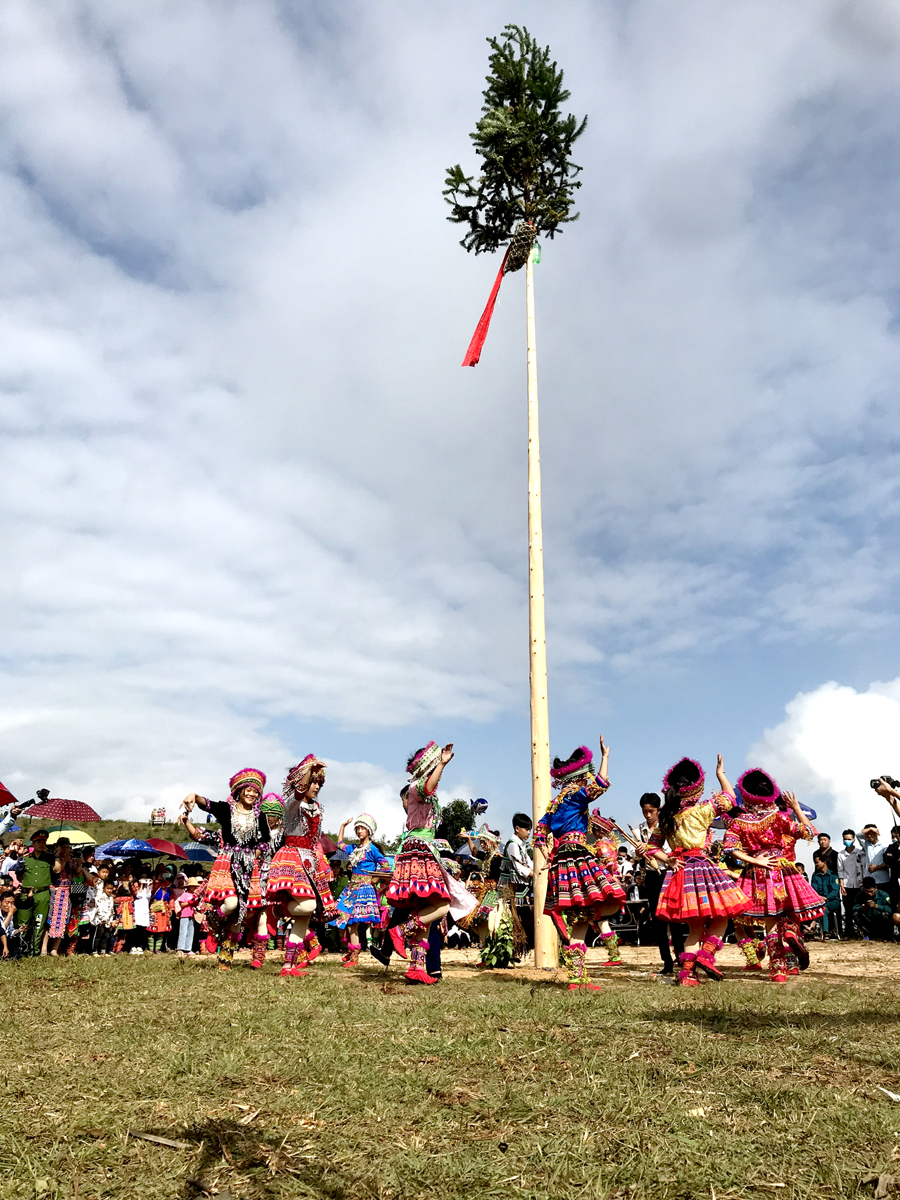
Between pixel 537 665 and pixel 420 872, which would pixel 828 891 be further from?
pixel 420 872

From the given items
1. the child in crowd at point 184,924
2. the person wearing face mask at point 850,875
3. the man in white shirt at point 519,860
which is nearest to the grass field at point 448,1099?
the man in white shirt at point 519,860

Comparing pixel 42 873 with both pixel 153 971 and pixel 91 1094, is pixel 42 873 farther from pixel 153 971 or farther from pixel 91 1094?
pixel 91 1094

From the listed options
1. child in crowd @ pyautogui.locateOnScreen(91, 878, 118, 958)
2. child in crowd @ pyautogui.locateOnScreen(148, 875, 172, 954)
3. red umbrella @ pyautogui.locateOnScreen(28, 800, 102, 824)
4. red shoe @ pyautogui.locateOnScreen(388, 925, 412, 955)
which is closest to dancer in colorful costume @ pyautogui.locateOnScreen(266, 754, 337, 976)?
red shoe @ pyautogui.locateOnScreen(388, 925, 412, 955)

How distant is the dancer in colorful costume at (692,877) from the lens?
30.0ft

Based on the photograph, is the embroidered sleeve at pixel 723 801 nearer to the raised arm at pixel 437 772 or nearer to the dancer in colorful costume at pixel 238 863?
the raised arm at pixel 437 772

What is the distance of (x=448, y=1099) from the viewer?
12.5 ft

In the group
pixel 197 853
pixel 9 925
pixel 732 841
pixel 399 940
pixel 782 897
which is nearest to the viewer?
pixel 399 940

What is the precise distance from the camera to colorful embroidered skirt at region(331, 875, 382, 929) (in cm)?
1258

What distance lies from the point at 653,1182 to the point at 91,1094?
252 centimetres

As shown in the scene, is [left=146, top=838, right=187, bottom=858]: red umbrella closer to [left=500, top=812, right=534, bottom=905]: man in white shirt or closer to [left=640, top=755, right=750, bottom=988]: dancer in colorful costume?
[left=500, top=812, right=534, bottom=905]: man in white shirt

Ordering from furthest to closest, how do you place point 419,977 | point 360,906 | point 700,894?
point 360,906
point 700,894
point 419,977

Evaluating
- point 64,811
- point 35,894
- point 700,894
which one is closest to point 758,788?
point 700,894

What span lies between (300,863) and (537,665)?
15.4 feet

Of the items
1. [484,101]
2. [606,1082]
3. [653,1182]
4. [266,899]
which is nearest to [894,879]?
[266,899]
